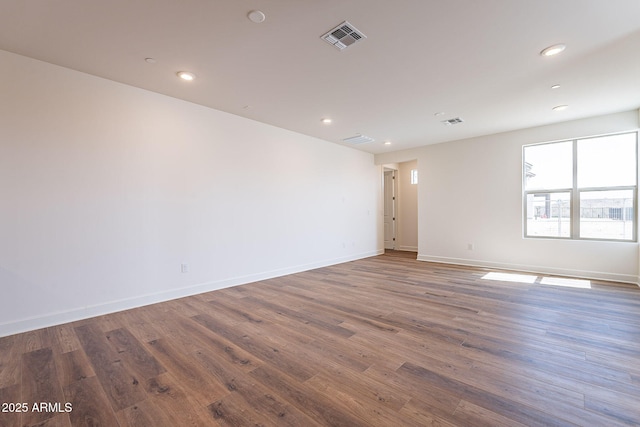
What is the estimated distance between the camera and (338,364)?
6.81 ft

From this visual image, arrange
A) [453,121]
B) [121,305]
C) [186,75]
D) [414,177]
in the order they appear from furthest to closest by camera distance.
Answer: [414,177] < [453,121] < [121,305] < [186,75]

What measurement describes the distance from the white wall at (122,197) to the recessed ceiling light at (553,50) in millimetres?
3873

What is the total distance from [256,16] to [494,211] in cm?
563

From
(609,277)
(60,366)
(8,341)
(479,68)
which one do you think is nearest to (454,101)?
(479,68)

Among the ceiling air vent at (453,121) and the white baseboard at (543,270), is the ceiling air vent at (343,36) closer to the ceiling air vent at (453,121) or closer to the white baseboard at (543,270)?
the ceiling air vent at (453,121)

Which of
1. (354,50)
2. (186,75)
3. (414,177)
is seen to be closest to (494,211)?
(414,177)

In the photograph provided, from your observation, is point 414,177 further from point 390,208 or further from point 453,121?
point 453,121

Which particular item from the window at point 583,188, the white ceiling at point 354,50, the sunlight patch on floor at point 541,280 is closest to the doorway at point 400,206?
the window at point 583,188

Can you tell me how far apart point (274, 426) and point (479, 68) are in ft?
12.4

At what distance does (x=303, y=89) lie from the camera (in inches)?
138

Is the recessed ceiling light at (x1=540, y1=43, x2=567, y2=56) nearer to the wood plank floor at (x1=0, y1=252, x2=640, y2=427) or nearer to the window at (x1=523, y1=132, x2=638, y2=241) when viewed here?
the wood plank floor at (x1=0, y1=252, x2=640, y2=427)

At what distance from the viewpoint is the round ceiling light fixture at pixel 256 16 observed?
7.10 ft

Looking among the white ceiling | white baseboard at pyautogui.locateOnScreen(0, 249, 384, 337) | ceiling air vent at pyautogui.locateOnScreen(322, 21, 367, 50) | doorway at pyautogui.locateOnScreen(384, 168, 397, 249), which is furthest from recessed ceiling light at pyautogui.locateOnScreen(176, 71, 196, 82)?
doorway at pyautogui.locateOnScreen(384, 168, 397, 249)

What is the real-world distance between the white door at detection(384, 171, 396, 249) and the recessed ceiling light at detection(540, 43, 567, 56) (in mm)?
5980
